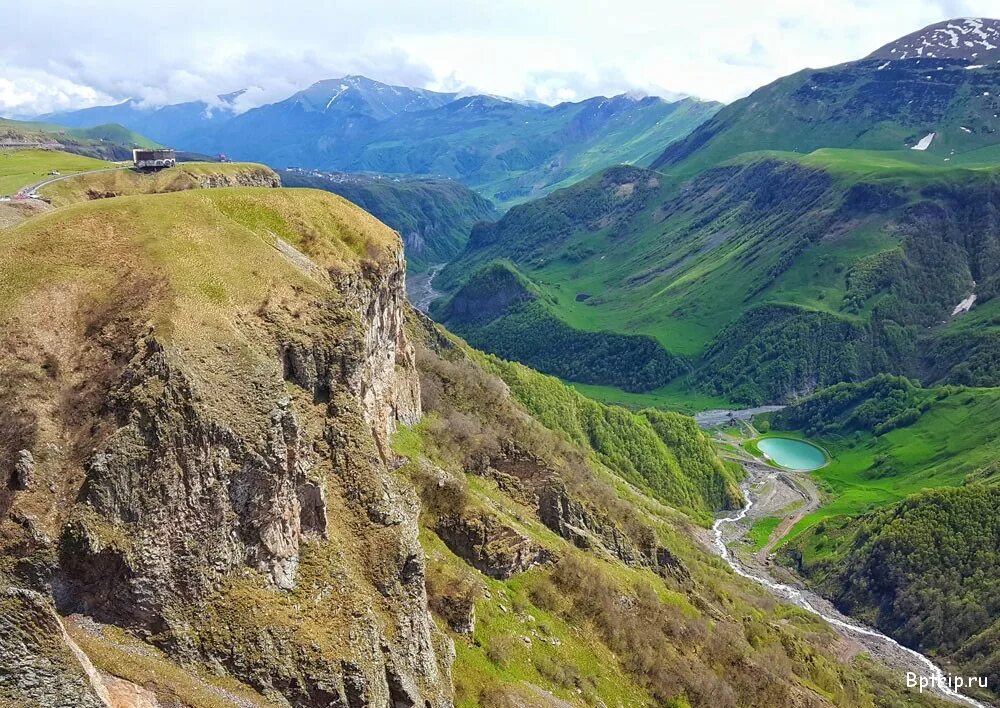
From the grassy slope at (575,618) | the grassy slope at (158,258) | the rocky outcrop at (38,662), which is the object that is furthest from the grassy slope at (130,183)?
the rocky outcrop at (38,662)

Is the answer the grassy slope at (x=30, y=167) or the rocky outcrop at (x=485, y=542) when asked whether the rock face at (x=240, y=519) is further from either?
the grassy slope at (x=30, y=167)

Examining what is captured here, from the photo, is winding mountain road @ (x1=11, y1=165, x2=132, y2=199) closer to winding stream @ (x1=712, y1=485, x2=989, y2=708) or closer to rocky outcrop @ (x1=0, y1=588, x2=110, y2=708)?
rocky outcrop @ (x1=0, y1=588, x2=110, y2=708)

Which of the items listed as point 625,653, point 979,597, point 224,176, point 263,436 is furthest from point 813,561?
point 263,436

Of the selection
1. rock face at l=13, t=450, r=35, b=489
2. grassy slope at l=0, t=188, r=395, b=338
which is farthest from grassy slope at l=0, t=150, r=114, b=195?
rock face at l=13, t=450, r=35, b=489

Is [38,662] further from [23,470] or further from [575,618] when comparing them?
[575,618]

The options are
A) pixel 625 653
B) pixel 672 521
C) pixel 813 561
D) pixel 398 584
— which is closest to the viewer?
pixel 398 584

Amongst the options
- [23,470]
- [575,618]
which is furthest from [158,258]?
[575,618]

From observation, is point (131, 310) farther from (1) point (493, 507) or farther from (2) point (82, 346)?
(1) point (493, 507)
